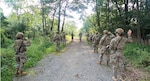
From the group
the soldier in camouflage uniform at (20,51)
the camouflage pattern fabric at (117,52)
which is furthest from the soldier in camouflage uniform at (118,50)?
the soldier in camouflage uniform at (20,51)

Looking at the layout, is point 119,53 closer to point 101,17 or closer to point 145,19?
point 145,19

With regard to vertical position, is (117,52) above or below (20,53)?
above

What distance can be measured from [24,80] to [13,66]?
2.62 meters

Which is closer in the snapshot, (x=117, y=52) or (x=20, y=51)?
(x=117, y=52)

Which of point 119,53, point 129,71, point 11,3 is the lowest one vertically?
point 129,71

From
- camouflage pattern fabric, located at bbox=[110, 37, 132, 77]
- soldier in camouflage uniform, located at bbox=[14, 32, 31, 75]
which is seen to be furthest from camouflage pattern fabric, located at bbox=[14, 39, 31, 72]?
camouflage pattern fabric, located at bbox=[110, 37, 132, 77]

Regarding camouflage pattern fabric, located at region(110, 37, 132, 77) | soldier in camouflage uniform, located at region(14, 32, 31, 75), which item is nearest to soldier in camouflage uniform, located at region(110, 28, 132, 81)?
camouflage pattern fabric, located at region(110, 37, 132, 77)

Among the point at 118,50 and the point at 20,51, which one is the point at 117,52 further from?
the point at 20,51

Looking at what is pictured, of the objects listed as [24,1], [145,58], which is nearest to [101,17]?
[24,1]

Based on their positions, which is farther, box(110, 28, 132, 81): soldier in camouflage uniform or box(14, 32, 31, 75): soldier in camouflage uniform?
box(14, 32, 31, 75): soldier in camouflage uniform

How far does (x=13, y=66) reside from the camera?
13922 millimetres

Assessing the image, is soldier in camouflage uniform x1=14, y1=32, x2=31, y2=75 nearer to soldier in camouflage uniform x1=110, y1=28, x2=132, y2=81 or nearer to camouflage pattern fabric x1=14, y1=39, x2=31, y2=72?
camouflage pattern fabric x1=14, y1=39, x2=31, y2=72

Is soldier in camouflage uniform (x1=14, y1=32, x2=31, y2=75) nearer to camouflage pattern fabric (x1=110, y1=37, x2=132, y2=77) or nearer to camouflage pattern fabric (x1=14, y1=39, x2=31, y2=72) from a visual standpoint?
camouflage pattern fabric (x1=14, y1=39, x2=31, y2=72)

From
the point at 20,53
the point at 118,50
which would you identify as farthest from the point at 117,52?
the point at 20,53
